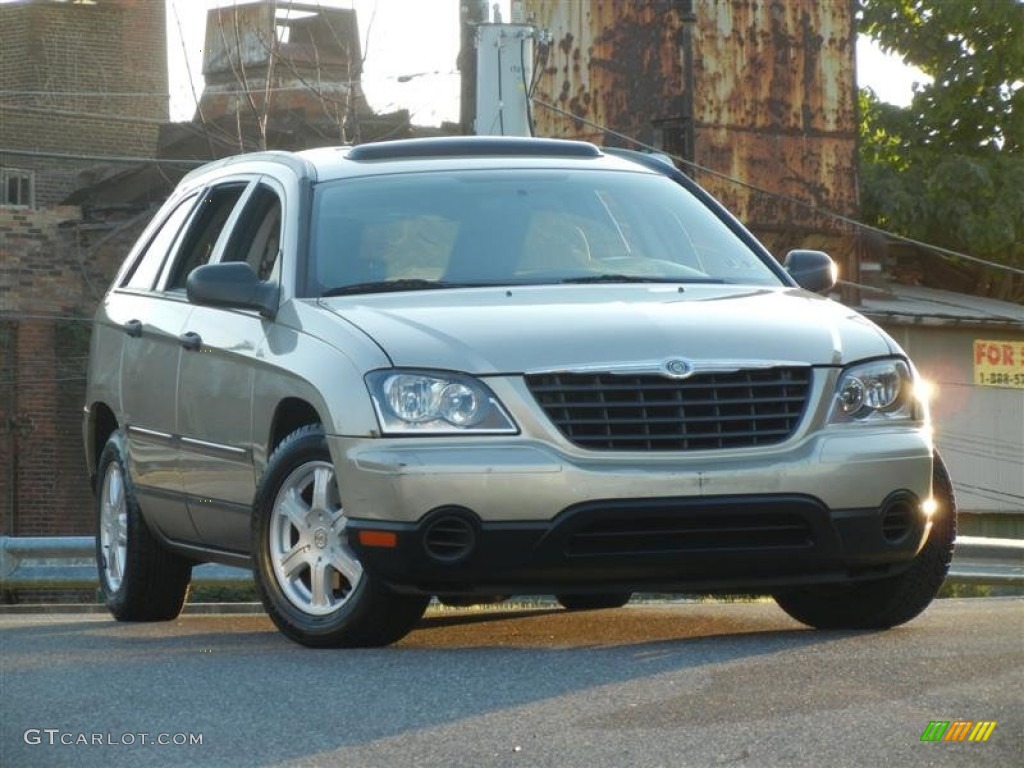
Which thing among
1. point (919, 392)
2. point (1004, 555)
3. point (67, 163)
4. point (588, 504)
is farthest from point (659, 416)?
point (67, 163)

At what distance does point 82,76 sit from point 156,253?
42.4 metres

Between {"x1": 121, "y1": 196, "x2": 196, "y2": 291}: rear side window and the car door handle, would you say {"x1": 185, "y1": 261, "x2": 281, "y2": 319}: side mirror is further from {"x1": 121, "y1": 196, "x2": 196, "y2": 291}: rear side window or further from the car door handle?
{"x1": 121, "y1": 196, "x2": 196, "y2": 291}: rear side window

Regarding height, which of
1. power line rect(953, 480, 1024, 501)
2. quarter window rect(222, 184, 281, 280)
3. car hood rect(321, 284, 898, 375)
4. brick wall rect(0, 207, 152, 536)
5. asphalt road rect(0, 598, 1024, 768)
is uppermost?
quarter window rect(222, 184, 281, 280)

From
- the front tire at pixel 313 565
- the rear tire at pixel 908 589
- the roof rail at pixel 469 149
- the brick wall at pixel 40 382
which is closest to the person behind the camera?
the front tire at pixel 313 565

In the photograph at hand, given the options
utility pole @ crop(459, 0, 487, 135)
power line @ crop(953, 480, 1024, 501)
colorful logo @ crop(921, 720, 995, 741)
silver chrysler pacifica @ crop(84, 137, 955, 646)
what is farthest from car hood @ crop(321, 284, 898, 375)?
power line @ crop(953, 480, 1024, 501)

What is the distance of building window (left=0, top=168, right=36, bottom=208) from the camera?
45.0 m

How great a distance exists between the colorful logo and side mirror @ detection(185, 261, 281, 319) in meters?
3.23

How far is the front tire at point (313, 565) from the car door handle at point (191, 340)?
1.10 m

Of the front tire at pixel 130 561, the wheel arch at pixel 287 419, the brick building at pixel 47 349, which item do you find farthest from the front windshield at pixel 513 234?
the brick building at pixel 47 349

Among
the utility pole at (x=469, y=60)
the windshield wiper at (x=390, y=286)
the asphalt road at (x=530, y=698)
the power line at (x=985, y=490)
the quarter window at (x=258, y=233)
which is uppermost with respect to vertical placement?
the utility pole at (x=469, y=60)

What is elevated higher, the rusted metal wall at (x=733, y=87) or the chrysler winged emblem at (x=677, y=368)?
the rusted metal wall at (x=733, y=87)

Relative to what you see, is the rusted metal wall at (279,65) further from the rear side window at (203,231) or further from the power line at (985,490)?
the rear side window at (203,231)

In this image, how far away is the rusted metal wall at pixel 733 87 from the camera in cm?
3281

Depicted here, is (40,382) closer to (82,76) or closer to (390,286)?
(82,76)
